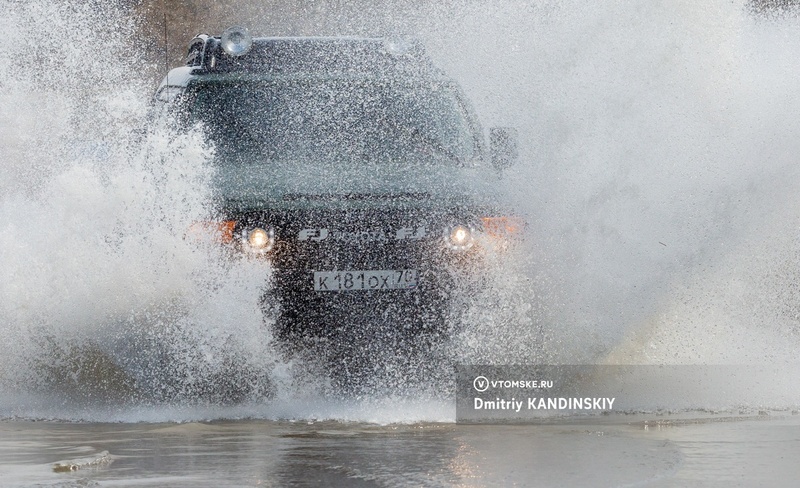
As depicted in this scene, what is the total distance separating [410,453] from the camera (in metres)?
6.04

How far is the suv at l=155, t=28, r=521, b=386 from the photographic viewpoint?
7.49 meters

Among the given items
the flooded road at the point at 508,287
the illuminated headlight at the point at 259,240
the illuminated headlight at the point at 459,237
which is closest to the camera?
the flooded road at the point at 508,287

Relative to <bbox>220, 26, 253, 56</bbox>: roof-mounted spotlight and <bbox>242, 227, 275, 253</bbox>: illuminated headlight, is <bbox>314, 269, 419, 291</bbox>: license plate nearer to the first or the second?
<bbox>242, 227, 275, 253</bbox>: illuminated headlight

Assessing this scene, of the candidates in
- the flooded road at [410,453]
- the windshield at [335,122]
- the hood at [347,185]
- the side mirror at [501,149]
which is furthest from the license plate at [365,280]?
the side mirror at [501,149]

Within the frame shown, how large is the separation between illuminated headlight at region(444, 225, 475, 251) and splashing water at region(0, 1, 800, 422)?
0.82 feet

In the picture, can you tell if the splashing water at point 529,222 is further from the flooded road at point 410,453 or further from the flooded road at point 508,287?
the flooded road at point 410,453

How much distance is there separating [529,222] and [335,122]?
3.85 ft

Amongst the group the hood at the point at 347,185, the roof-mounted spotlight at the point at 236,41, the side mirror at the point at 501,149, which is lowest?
the hood at the point at 347,185

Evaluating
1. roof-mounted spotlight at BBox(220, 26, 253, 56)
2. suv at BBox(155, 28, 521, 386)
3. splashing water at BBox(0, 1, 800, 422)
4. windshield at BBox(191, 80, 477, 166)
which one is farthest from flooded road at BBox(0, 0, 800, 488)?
roof-mounted spotlight at BBox(220, 26, 253, 56)

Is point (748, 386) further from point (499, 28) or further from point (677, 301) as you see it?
point (499, 28)

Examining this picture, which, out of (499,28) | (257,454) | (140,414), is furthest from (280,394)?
(499,28)

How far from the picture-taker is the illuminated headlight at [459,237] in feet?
24.9

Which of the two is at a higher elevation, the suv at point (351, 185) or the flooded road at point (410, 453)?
the suv at point (351, 185)

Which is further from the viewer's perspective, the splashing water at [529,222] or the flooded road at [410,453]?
the splashing water at [529,222]
